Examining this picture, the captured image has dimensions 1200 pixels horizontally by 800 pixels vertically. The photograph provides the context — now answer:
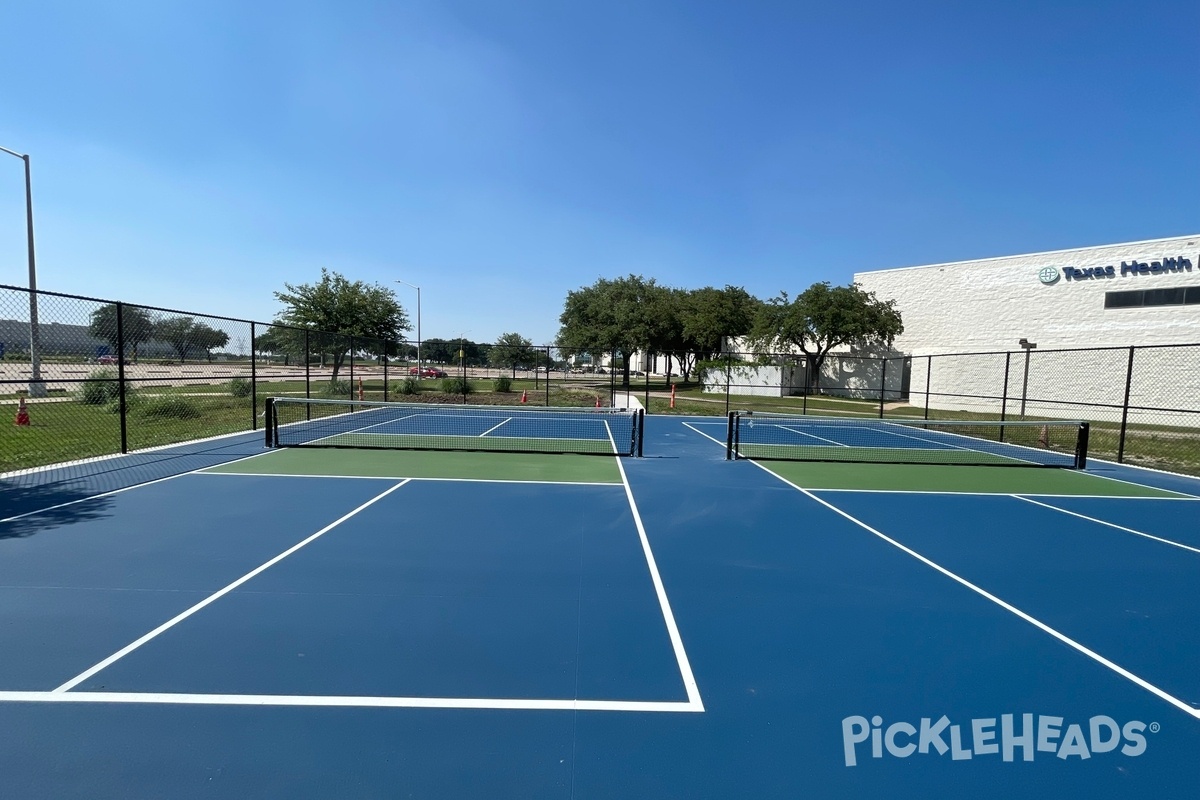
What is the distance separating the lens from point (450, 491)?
28.5ft

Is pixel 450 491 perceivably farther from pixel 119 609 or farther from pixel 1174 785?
pixel 1174 785

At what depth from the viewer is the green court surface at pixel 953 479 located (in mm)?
9820

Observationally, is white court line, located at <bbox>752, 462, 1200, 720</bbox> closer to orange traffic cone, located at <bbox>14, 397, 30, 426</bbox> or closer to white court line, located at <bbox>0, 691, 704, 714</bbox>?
white court line, located at <bbox>0, 691, 704, 714</bbox>

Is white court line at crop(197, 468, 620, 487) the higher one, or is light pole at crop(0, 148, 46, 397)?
light pole at crop(0, 148, 46, 397)

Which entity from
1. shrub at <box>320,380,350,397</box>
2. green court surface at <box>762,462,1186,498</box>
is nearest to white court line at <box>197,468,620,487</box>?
green court surface at <box>762,462,1186,498</box>

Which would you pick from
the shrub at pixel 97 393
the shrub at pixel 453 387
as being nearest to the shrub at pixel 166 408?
the shrub at pixel 97 393

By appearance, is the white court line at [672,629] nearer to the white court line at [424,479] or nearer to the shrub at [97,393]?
the white court line at [424,479]

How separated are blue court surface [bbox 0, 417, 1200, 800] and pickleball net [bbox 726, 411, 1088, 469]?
4749 mm

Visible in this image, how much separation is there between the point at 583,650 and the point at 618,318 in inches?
1630

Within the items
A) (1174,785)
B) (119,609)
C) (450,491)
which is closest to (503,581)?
(119,609)

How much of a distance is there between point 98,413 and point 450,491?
14.9m

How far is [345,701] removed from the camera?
3320 millimetres

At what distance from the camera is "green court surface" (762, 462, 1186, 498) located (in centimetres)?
982

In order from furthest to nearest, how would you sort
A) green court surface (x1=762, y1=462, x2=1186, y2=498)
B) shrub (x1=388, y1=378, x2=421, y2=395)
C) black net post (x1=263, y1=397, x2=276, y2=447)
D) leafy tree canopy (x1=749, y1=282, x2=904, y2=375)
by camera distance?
leafy tree canopy (x1=749, y1=282, x2=904, y2=375)
shrub (x1=388, y1=378, x2=421, y2=395)
black net post (x1=263, y1=397, x2=276, y2=447)
green court surface (x1=762, y1=462, x2=1186, y2=498)
